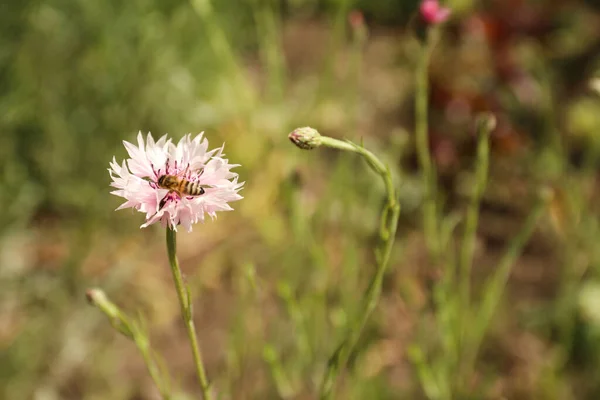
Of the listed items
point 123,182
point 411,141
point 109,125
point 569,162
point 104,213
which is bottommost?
point 569,162

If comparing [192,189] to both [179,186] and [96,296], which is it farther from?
[96,296]

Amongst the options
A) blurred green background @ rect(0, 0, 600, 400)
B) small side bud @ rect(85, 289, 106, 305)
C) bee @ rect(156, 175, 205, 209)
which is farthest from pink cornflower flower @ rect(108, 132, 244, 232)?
blurred green background @ rect(0, 0, 600, 400)

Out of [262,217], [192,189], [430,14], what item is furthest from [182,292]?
[262,217]

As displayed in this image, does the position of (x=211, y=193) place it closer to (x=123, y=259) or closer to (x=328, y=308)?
(x=328, y=308)

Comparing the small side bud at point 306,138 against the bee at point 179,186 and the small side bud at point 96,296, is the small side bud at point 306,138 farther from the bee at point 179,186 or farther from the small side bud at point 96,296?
the small side bud at point 96,296

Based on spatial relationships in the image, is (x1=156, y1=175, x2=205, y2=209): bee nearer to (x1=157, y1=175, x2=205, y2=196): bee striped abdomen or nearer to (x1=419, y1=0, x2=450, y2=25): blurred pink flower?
(x1=157, y1=175, x2=205, y2=196): bee striped abdomen

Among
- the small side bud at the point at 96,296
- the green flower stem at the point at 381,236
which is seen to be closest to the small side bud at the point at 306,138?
the green flower stem at the point at 381,236

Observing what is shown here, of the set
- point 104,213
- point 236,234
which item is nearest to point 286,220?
point 236,234
